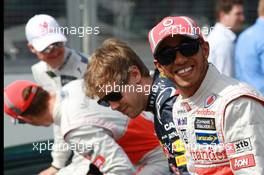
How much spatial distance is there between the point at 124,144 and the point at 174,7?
9.10ft

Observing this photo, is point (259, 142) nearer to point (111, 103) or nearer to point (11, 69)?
point (111, 103)

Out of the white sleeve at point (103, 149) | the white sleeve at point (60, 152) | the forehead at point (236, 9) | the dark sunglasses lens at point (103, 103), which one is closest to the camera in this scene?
the dark sunglasses lens at point (103, 103)

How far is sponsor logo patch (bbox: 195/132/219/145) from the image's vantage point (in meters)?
2.22

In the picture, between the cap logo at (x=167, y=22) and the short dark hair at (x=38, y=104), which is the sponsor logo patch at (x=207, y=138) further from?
the short dark hair at (x=38, y=104)

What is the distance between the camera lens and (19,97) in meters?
3.53

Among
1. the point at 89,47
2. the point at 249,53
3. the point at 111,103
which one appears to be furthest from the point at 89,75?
the point at 89,47

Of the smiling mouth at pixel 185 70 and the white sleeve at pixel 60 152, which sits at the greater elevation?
the smiling mouth at pixel 185 70

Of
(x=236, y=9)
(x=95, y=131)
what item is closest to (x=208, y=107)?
(x=95, y=131)

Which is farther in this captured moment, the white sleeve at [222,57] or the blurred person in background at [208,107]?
the white sleeve at [222,57]

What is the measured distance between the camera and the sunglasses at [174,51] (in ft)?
7.29

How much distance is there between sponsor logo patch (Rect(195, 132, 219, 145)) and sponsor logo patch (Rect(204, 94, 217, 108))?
9 cm

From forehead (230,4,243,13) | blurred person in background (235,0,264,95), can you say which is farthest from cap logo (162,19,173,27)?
forehead (230,4,243,13)

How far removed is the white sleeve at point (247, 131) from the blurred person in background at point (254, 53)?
2.38 meters

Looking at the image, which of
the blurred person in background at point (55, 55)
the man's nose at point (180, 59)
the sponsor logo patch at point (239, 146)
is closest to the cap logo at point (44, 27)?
the blurred person in background at point (55, 55)
